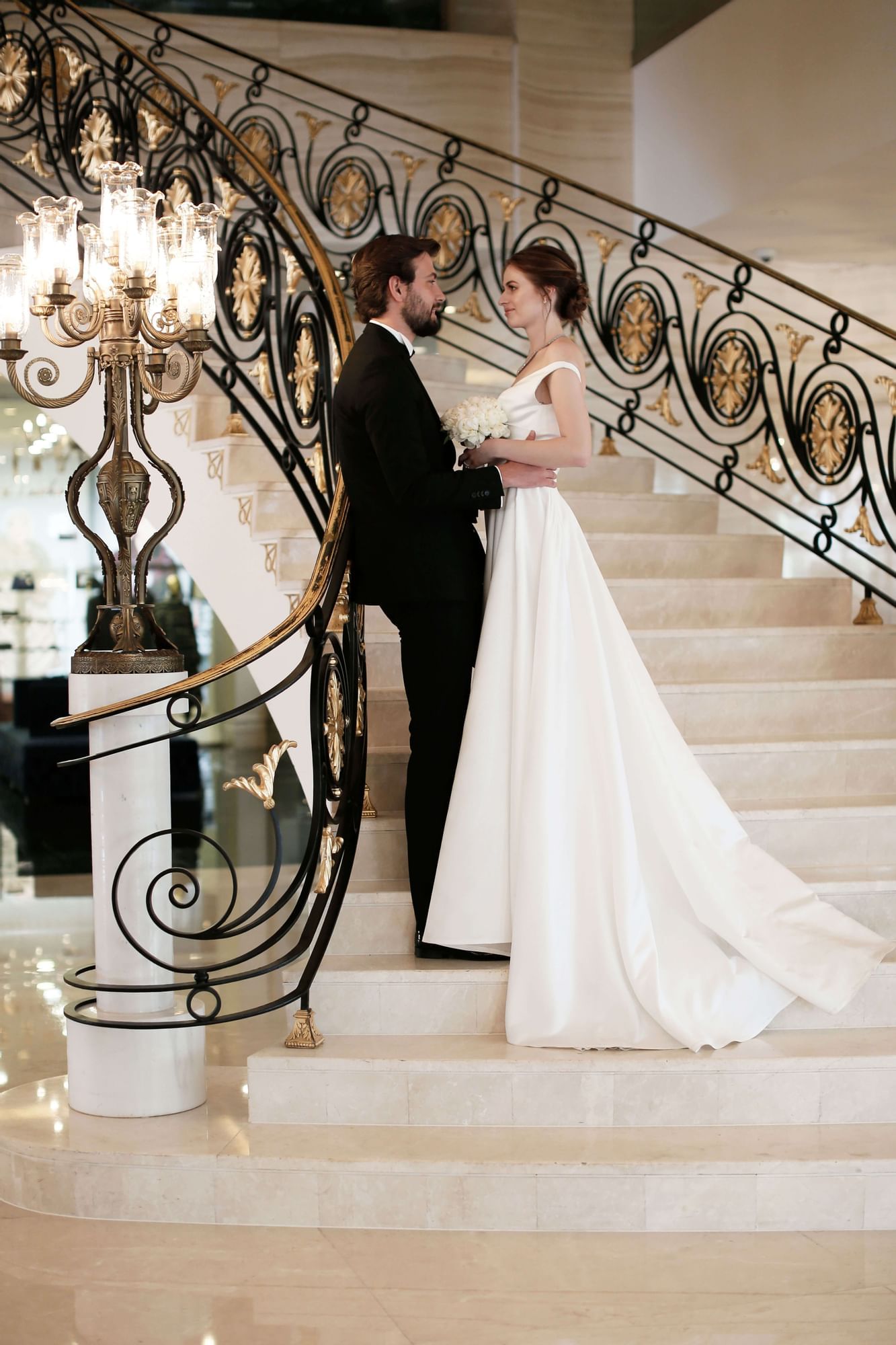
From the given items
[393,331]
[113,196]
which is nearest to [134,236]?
[113,196]

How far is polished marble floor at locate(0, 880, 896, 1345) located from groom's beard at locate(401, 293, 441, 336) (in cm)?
221

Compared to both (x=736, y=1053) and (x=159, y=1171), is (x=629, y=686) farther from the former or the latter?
(x=159, y=1171)

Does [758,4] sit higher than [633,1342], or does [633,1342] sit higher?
[758,4]

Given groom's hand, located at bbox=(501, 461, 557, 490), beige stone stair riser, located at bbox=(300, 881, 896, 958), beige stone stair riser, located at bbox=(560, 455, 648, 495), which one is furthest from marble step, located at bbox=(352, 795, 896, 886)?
beige stone stair riser, located at bbox=(560, 455, 648, 495)

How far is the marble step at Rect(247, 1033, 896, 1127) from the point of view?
3.23m

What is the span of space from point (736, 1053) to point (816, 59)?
5.33m

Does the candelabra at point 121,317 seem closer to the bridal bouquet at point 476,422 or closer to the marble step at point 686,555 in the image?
the bridal bouquet at point 476,422

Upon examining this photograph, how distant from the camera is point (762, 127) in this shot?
6.99 m

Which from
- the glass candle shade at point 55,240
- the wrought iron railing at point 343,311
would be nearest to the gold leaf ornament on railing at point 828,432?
the wrought iron railing at point 343,311

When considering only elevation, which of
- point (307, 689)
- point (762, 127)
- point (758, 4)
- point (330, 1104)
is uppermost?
point (758, 4)

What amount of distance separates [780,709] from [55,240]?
8.94 ft

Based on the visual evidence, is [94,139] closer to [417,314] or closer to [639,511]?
[639,511]

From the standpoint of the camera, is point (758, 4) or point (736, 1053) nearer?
point (736, 1053)

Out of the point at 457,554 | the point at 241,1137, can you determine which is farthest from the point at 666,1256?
the point at 457,554
